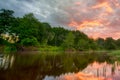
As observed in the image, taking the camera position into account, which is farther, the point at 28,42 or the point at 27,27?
the point at 27,27

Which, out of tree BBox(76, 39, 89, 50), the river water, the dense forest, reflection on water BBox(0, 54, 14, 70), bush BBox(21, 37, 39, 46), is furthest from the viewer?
tree BBox(76, 39, 89, 50)

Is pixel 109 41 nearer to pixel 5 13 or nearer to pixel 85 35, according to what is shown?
pixel 85 35

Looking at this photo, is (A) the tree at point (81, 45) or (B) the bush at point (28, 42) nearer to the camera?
(B) the bush at point (28, 42)

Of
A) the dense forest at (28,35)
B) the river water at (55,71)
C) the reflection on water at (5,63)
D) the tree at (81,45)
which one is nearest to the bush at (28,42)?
the dense forest at (28,35)

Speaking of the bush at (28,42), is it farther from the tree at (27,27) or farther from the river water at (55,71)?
the river water at (55,71)

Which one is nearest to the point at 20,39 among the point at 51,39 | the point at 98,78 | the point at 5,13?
the point at 51,39

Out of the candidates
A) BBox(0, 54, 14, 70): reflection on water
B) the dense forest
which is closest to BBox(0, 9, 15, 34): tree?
the dense forest

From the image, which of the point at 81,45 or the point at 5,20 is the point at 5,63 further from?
the point at 81,45

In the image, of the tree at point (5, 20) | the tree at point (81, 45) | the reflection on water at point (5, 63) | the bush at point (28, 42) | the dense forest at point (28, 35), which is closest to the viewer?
the reflection on water at point (5, 63)

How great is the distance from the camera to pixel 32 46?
100m

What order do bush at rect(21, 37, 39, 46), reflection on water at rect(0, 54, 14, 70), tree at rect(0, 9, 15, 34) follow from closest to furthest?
reflection on water at rect(0, 54, 14, 70), tree at rect(0, 9, 15, 34), bush at rect(21, 37, 39, 46)

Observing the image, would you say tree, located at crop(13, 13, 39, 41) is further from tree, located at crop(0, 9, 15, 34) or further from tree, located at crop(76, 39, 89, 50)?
tree, located at crop(0, 9, 15, 34)

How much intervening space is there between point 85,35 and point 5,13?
441 ft

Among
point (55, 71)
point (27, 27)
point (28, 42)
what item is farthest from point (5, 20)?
point (27, 27)
